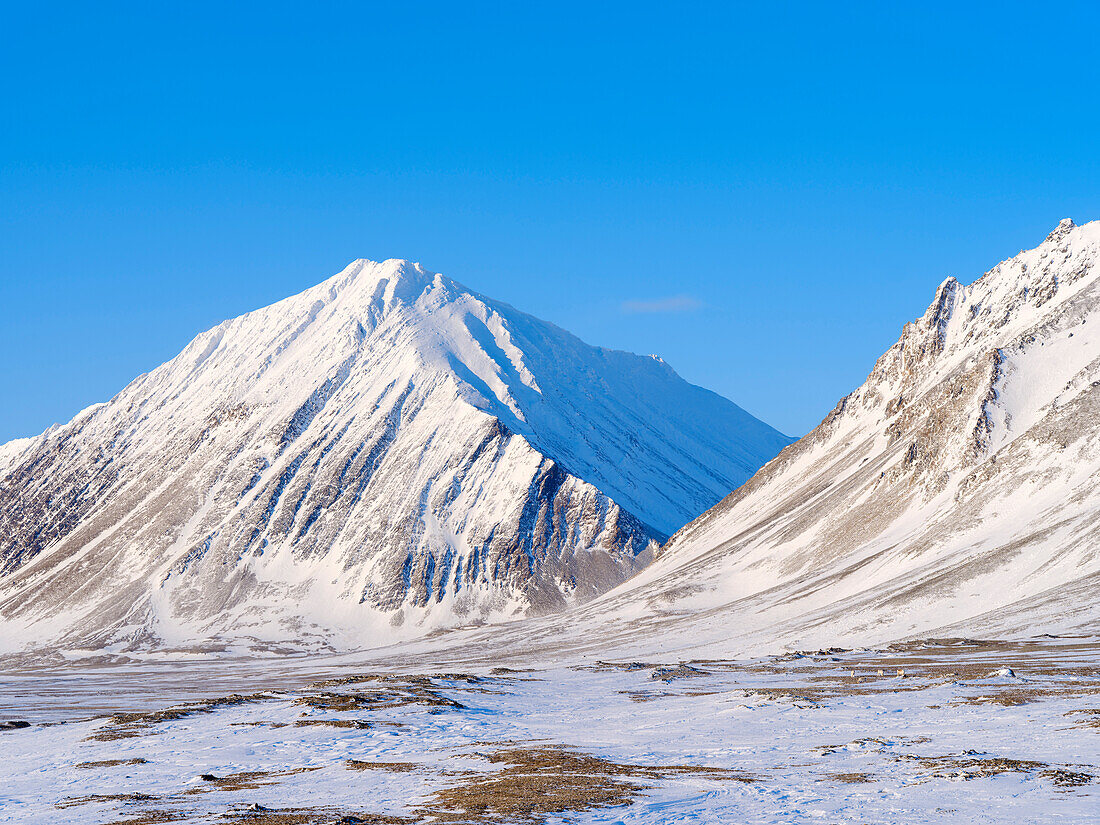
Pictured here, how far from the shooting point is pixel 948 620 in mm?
137250

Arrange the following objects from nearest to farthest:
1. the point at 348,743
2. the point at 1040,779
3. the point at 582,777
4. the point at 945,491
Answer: the point at 1040,779 < the point at 582,777 < the point at 348,743 < the point at 945,491

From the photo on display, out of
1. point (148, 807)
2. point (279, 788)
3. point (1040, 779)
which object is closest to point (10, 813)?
point (148, 807)

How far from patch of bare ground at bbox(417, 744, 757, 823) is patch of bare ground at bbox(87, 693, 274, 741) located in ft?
80.3

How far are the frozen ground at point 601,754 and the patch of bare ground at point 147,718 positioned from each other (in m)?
0.26

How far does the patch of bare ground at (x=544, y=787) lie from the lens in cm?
3431

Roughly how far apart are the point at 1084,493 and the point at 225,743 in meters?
140

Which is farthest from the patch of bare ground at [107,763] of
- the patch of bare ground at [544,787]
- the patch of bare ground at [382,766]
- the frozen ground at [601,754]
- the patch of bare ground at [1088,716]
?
the patch of bare ground at [1088,716]

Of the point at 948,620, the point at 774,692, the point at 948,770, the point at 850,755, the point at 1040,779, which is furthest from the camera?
the point at 948,620

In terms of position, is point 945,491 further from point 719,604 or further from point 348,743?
point 348,743

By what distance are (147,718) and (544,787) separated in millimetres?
36903

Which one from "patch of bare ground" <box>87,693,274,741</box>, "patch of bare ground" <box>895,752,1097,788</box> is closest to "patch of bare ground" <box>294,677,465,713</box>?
"patch of bare ground" <box>87,693,274,741</box>

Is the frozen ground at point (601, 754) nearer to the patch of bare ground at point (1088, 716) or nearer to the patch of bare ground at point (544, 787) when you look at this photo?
the patch of bare ground at point (544, 787)

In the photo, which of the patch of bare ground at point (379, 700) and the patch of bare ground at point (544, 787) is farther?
the patch of bare ground at point (379, 700)

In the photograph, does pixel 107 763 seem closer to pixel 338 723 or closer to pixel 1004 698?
pixel 338 723
